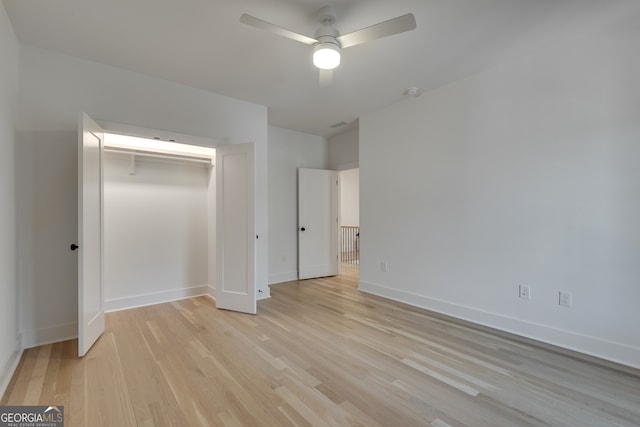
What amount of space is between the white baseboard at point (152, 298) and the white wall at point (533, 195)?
296cm

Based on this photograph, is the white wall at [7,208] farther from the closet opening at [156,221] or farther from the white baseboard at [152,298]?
the white baseboard at [152,298]

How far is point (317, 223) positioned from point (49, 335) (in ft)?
13.1

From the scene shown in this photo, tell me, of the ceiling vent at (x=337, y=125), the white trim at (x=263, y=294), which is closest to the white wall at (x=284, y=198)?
the ceiling vent at (x=337, y=125)

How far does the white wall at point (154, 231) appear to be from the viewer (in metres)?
3.60

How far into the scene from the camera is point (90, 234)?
2.61 meters

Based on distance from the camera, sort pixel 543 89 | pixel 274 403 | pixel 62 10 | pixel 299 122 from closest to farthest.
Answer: pixel 274 403 < pixel 62 10 < pixel 543 89 < pixel 299 122

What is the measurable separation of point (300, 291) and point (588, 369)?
3412 mm

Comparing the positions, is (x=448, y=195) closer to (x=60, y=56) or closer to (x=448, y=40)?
(x=448, y=40)

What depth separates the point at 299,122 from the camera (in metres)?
4.97

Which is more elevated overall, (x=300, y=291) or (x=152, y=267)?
(x=152, y=267)

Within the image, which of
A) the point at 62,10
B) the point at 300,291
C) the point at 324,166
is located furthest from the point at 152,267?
the point at 324,166

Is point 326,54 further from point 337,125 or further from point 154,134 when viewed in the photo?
Result: point 337,125

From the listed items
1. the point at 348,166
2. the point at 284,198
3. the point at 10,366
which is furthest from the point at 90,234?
the point at 348,166

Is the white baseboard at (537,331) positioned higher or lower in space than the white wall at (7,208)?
lower
